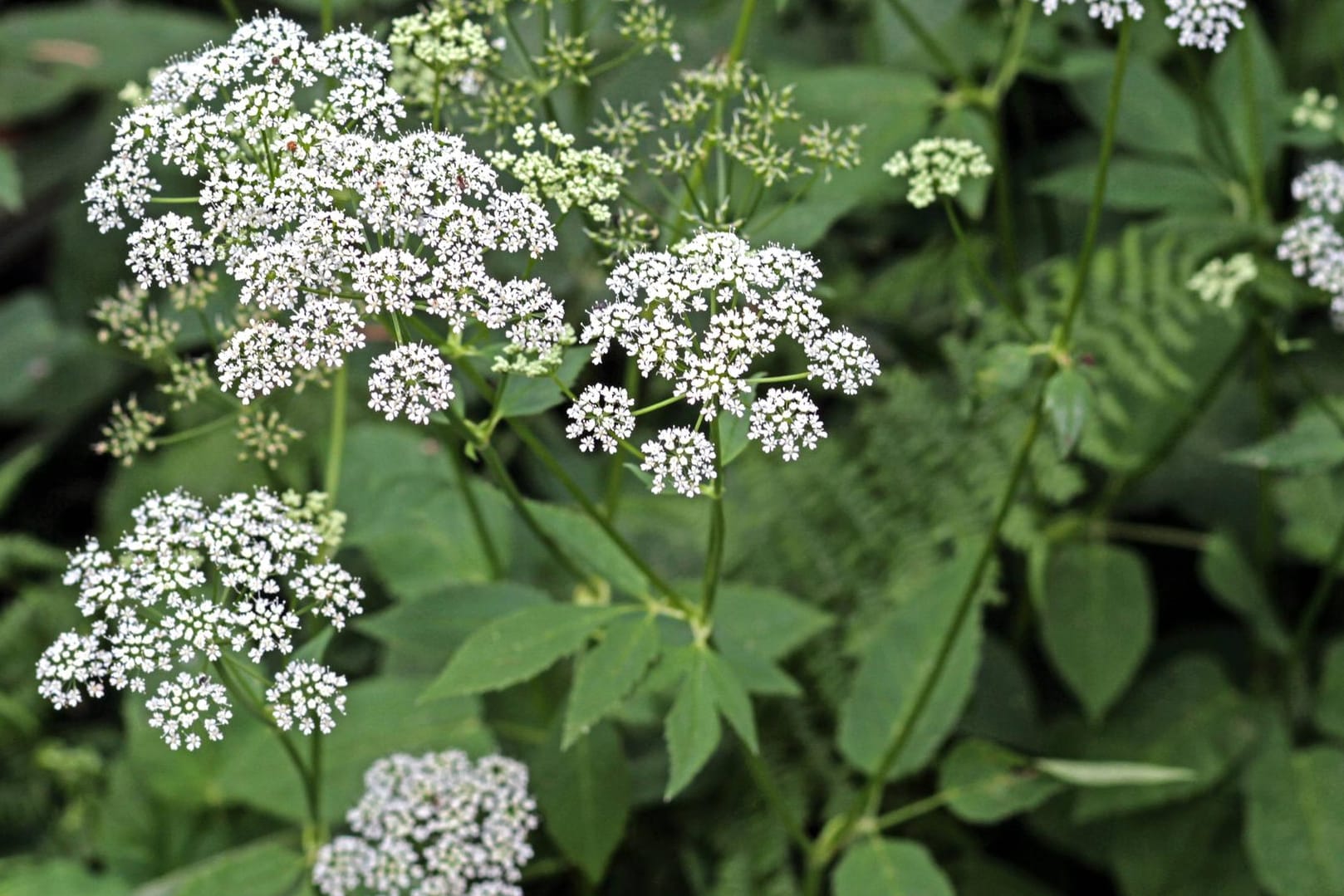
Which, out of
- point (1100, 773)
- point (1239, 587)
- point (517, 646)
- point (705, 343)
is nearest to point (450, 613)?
point (517, 646)

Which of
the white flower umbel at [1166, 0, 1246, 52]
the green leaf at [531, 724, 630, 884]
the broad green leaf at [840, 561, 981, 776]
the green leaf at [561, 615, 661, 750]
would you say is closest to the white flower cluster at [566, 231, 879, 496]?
the green leaf at [561, 615, 661, 750]

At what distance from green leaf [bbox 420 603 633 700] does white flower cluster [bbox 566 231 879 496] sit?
87 cm

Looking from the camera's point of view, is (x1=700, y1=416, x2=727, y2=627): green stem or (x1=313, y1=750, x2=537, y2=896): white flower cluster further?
(x1=313, y1=750, x2=537, y2=896): white flower cluster

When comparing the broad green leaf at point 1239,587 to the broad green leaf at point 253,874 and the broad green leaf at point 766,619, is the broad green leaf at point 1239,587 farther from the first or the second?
the broad green leaf at point 253,874

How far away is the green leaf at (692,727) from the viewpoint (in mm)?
3447

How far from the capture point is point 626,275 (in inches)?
126

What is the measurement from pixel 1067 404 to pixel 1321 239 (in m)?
1.28

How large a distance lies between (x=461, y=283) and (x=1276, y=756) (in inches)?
159

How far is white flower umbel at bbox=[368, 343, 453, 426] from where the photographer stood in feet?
9.86

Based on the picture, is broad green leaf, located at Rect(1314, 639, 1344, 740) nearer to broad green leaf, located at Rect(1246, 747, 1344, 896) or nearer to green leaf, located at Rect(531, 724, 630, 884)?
broad green leaf, located at Rect(1246, 747, 1344, 896)

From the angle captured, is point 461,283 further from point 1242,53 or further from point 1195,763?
point 1195,763

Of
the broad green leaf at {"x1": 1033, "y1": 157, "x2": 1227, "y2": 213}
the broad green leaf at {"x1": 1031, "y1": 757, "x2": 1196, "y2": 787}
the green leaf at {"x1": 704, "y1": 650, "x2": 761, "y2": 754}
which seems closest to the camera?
the green leaf at {"x1": 704, "y1": 650, "x2": 761, "y2": 754}

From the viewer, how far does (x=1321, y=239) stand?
14.2 feet

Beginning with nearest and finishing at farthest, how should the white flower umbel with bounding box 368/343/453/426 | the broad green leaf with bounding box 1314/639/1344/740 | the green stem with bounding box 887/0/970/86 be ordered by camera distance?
the white flower umbel with bounding box 368/343/453/426
the green stem with bounding box 887/0/970/86
the broad green leaf with bounding box 1314/639/1344/740
